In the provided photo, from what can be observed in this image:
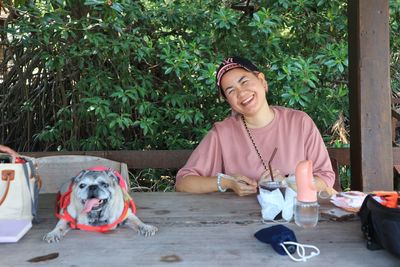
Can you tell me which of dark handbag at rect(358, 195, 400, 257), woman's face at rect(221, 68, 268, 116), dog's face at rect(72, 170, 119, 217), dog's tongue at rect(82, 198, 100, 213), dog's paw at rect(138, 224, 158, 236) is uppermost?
woman's face at rect(221, 68, 268, 116)

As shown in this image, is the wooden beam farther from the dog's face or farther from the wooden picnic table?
the dog's face

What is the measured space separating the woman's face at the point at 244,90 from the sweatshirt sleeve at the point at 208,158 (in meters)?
0.21

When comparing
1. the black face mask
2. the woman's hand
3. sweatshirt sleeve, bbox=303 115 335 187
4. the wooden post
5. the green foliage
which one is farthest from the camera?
the green foliage

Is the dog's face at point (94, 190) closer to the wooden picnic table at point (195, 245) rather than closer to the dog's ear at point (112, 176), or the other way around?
the dog's ear at point (112, 176)

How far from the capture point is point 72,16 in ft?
11.2

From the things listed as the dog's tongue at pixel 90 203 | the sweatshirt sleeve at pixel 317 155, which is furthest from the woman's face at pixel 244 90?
the dog's tongue at pixel 90 203

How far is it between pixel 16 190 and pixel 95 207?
0.27 metres

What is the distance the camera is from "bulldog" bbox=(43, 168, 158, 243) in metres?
1.39

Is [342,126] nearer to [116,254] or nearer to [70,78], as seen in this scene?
[70,78]

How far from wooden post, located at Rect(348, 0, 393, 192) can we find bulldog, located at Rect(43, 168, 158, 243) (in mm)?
1183

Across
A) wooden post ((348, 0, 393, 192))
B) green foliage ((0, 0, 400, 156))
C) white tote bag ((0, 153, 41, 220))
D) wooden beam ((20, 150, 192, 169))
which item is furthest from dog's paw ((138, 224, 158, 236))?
green foliage ((0, 0, 400, 156))

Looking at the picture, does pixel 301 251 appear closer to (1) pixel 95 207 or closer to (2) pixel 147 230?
(2) pixel 147 230

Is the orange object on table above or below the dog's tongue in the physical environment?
below

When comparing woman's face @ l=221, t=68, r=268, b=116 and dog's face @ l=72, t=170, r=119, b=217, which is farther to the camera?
woman's face @ l=221, t=68, r=268, b=116
